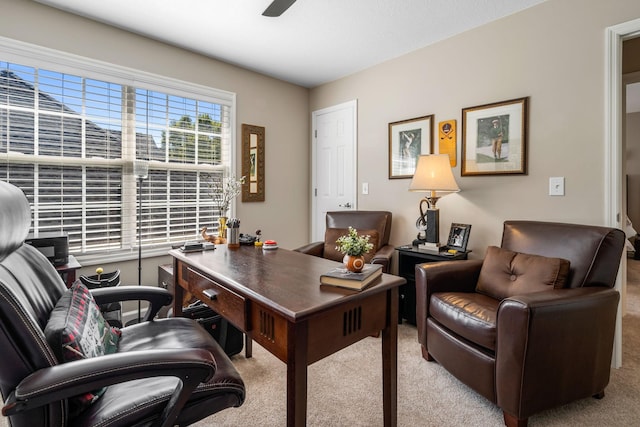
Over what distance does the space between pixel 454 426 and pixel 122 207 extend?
9.80ft

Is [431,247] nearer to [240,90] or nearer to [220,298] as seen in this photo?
[220,298]

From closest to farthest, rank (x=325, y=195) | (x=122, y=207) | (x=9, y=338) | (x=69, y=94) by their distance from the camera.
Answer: (x=9, y=338), (x=69, y=94), (x=122, y=207), (x=325, y=195)

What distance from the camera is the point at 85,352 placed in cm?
104

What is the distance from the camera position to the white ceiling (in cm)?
244

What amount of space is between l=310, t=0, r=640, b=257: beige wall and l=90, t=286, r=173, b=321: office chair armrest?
2429 mm

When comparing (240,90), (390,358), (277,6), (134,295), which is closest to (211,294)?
(134,295)

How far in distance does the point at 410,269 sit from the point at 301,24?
7.66 feet

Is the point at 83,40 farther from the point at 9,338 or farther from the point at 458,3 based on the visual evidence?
the point at 458,3

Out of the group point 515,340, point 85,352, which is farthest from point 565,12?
point 85,352

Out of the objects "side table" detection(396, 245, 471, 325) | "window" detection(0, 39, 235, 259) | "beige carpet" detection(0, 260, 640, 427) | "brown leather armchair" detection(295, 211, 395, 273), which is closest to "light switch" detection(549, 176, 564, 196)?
"side table" detection(396, 245, 471, 325)

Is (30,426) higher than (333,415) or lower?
higher

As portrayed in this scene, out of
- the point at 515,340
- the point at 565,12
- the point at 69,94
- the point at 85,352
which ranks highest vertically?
the point at 565,12

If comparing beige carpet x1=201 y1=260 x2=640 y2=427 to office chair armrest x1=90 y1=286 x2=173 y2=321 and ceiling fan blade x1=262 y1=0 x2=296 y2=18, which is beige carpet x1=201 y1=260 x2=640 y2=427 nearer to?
office chair armrest x1=90 y1=286 x2=173 y2=321

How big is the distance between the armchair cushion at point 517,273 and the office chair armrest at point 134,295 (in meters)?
1.95
